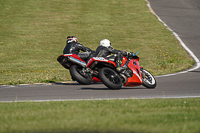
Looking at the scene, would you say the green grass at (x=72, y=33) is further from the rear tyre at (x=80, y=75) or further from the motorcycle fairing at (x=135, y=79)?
the motorcycle fairing at (x=135, y=79)

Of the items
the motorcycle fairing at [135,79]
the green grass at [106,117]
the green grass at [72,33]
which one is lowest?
the green grass at [72,33]

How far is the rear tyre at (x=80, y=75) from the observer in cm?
1105

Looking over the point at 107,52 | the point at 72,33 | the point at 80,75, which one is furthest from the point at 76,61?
the point at 72,33

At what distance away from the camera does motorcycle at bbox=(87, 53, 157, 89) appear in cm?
999

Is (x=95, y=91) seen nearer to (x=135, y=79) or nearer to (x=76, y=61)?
(x=135, y=79)

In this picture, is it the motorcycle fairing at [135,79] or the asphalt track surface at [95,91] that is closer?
the asphalt track surface at [95,91]

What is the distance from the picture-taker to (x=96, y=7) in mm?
38219

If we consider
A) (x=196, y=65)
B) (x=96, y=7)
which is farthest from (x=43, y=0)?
(x=196, y=65)

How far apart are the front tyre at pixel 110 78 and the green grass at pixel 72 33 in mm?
3659

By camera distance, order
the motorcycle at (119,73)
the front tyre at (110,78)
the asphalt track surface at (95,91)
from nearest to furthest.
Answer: the asphalt track surface at (95,91)
the front tyre at (110,78)
the motorcycle at (119,73)

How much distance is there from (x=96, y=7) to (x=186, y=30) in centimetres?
1288

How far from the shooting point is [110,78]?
33.3ft

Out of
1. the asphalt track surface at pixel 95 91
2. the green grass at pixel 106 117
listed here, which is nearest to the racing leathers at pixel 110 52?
the asphalt track surface at pixel 95 91

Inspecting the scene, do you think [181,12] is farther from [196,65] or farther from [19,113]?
[19,113]
